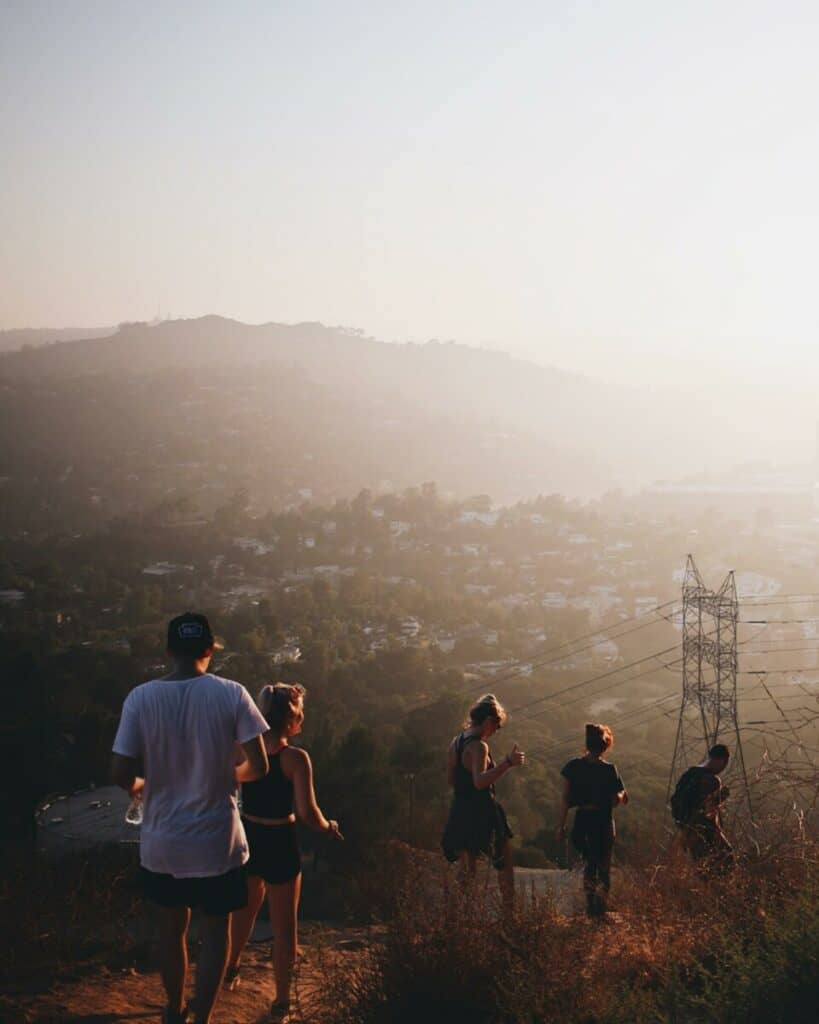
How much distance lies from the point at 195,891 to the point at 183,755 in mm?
442

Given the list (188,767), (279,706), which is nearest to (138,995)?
(279,706)

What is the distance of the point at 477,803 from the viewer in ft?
15.4

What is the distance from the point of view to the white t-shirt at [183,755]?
10.1 ft

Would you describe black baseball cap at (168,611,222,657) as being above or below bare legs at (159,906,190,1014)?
above

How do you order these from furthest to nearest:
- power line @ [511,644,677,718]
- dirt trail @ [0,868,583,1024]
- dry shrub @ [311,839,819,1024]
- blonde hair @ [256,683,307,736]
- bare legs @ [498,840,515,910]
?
1. power line @ [511,644,677,718]
2. bare legs @ [498,840,515,910]
3. dirt trail @ [0,868,583,1024]
4. blonde hair @ [256,683,307,736]
5. dry shrub @ [311,839,819,1024]

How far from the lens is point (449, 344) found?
608 feet

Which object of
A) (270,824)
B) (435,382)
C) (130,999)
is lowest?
(130,999)

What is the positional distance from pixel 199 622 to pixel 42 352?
5388 inches

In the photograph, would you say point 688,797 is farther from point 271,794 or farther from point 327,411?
point 327,411

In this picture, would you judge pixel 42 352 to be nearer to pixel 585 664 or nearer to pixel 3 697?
pixel 585 664

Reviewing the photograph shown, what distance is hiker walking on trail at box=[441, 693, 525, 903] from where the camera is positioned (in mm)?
4637

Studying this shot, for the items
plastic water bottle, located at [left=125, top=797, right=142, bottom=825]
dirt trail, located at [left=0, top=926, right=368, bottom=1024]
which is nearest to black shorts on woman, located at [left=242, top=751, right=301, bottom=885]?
dirt trail, located at [left=0, top=926, right=368, bottom=1024]

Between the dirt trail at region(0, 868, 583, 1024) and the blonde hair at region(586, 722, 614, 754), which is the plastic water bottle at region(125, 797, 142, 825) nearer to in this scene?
the dirt trail at region(0, 868, 583, 1024)

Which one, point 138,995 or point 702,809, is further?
point 702,809
